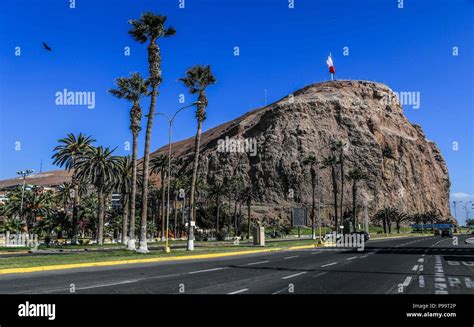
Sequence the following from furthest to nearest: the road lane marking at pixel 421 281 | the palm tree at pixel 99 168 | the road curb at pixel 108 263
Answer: the palm tree at pixel 99 168, the road curb at pixel 108 263, the road lane marking at pixel 421 281

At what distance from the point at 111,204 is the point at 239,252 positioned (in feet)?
258

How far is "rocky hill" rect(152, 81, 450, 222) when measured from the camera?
156625 mm

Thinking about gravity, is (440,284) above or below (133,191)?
below

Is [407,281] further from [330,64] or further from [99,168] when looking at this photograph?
[330,64]

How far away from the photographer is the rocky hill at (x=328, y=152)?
514 feet

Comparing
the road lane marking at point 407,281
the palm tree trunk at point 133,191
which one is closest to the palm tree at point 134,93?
the palm tree trunk at point 133,191

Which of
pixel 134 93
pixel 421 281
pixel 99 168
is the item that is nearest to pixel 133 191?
pixel 134 93

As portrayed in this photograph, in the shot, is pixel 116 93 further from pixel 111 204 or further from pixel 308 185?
pixel 308 185

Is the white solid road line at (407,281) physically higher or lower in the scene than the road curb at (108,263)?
higher

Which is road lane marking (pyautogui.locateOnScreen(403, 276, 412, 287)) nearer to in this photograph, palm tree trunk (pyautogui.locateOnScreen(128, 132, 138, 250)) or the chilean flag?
palm tree trunk (pyautogui.locateOnScreen(128, 132, 138, 250))

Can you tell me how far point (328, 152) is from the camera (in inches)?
6344

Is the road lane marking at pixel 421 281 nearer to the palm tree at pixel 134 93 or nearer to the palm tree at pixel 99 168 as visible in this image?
the palm tree at pixel 134 93
